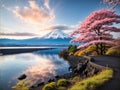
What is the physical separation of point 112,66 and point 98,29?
1.12m

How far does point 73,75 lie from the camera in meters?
8.37

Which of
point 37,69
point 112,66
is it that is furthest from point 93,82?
point 37,69

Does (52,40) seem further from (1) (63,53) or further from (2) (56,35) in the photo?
(1) (63,53)

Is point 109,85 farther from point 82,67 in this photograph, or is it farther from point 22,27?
point 22,27

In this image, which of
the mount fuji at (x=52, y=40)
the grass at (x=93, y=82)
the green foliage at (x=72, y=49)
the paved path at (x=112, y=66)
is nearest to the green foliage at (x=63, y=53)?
the green foliage at (x=72, y=49)

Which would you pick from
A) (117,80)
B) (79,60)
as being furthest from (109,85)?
(79,60)

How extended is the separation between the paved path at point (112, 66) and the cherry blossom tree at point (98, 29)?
48 cm

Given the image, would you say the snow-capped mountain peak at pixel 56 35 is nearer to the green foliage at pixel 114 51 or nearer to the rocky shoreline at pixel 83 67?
the rocky shoreline at pixel 83 67

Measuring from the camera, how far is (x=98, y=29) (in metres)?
7.51

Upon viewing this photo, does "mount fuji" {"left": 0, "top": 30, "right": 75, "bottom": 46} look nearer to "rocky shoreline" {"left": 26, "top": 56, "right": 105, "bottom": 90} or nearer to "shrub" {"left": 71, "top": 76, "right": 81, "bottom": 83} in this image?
"rocky shoreline" {"left": 26, "top": 56, "right": 105, "bottom": 90}

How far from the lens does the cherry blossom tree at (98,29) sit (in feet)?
23.6

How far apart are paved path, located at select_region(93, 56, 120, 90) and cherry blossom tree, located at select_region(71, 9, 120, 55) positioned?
479mm

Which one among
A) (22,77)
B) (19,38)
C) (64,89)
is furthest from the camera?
(22,77)

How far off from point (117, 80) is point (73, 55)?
2.16 metres
